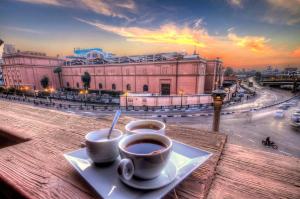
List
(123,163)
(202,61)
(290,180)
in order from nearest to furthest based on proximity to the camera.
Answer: (123,163) < (290,180) < (202,61)

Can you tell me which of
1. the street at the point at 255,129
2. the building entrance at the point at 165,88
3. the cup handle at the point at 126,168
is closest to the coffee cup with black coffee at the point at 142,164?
the cup handle at the point at 126,168

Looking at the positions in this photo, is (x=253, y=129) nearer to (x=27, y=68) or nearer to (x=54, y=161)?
(x=54, y=161)

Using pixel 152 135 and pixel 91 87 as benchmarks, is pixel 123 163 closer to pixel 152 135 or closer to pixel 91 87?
pixel 152 135

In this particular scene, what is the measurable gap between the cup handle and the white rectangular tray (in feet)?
0.22

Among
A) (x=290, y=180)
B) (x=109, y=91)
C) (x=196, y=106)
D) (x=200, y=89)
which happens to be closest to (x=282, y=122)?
(x=196, y=106)

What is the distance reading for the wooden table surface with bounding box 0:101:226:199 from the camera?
0.54 metres

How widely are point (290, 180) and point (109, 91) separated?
2870 cm

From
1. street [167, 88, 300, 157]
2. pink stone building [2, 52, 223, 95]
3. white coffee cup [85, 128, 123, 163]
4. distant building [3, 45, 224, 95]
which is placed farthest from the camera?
distant building [3, 45, 224, 95]

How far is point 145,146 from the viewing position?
2.17ft

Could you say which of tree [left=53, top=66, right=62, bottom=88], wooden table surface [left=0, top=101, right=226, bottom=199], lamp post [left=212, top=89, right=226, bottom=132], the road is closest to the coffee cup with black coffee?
wooden table surface [left=0, top=101, right=226, bottom=199]

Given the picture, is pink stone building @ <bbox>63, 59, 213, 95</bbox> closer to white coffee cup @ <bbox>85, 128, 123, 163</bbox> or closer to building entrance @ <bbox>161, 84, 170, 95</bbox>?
building entrance @ <bbox>161, 84, 170, 95</bbox>

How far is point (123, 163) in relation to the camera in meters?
0.47

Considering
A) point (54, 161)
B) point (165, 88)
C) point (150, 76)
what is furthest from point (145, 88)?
point (54, 161)

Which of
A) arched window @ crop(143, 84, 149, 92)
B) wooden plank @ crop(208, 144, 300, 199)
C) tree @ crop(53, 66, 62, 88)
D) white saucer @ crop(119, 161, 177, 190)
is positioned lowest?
arched window @ crop(143, 84, 149, 92)
